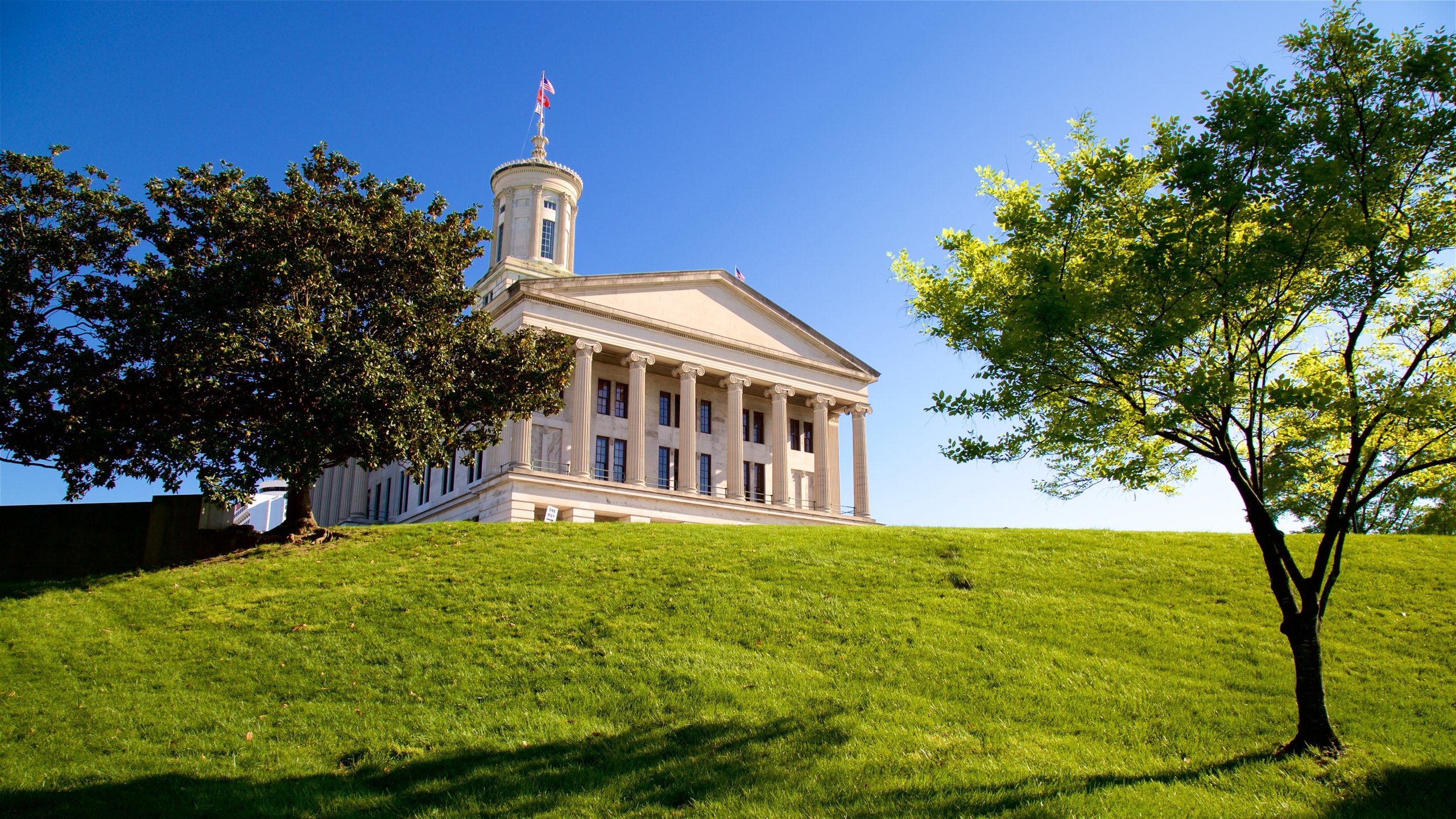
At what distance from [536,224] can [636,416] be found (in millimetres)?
18664

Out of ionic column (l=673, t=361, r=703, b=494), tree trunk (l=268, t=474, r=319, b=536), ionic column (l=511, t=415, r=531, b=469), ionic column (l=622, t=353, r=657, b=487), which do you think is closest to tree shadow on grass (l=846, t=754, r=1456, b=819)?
tree trunk (l=268, t=474, r=319, b=536)

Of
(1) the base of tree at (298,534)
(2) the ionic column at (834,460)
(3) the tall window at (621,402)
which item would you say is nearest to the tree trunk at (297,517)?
(1) the base of tree at (298,534)

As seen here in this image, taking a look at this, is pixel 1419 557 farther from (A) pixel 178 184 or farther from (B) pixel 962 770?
(A) pixel 178 184

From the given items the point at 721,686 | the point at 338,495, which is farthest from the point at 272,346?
the point at 338,495

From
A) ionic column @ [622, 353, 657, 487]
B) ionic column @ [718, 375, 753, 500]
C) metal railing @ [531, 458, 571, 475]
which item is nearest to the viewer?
metal railing @ [531, 458, 571, 475]

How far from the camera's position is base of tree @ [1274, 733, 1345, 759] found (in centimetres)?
1173

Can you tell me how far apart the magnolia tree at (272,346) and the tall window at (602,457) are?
65.9ft

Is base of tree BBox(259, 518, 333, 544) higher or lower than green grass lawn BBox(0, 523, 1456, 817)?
higher

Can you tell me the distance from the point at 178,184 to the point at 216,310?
418 centimetres

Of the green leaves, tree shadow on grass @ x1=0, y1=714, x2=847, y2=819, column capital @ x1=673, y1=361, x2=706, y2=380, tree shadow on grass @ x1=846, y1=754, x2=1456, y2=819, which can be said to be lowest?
tree shadow on grass @ x1=846, y1=754, x2=1456, y2=819

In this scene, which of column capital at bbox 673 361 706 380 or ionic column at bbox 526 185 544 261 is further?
ionic column at bbox 526 185 544 261

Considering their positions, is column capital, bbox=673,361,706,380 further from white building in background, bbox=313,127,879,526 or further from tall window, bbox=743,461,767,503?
tall window, bbox=743,461,767,503

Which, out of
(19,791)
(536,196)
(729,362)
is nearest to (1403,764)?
(19,791)

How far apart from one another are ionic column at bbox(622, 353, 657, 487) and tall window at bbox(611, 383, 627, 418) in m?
0.77
